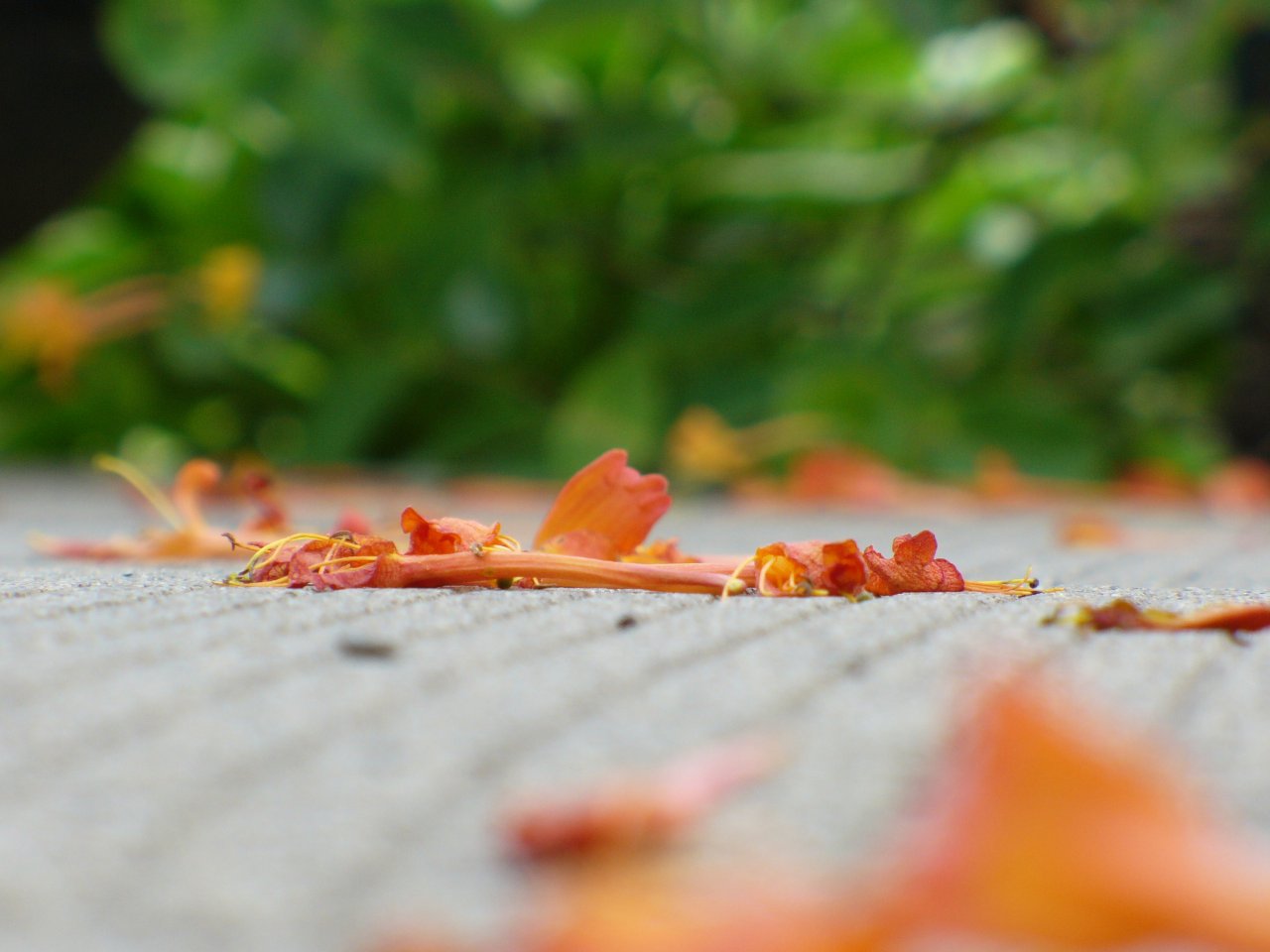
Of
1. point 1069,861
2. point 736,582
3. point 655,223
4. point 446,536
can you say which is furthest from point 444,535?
point 655,223

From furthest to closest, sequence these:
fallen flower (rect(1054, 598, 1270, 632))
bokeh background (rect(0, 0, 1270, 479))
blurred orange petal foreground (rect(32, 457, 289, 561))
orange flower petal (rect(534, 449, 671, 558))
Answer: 1. bokeh background (rect(0, 0, 1270, 479))
2. blurred orange petal foreground (rect(32, 457, 289, 561))
3. orange flower petal (rect(534, 449, 671, 558))
4. fallen flower (rect(1054, 598, 1270, 632))

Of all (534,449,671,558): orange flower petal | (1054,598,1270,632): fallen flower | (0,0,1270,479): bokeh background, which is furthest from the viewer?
(0,0,1270,479): bokeh background

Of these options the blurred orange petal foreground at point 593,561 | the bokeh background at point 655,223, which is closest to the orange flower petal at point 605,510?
the blurred orange petal foreground at point 593,561

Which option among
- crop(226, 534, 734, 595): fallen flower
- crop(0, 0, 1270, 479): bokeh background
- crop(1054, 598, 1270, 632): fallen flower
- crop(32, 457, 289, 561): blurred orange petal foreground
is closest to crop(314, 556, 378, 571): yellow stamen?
crop(226, 534, 734, 595): fallen flower

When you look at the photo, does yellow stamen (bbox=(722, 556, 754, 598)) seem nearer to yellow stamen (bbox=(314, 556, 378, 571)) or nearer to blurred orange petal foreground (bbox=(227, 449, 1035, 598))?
blurred orange petal foreground (bbox=(227, 449, 1035, 598))

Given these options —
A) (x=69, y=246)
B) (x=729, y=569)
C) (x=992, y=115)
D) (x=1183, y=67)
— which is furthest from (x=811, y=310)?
(x=729, y=569)

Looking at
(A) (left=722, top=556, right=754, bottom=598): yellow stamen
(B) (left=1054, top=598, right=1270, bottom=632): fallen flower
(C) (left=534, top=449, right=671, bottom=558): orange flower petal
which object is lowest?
(B) (left=1054, top=598, right=1270, bottom=632): fallen flower

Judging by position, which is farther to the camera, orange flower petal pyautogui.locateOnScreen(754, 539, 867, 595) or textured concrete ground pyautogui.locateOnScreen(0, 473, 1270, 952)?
orange flower petal pyautogui.locateOnScreen(754, 539, 867, 595)

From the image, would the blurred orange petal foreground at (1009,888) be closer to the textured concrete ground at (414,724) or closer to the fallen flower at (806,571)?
the textured concrete ground at (414,724)
